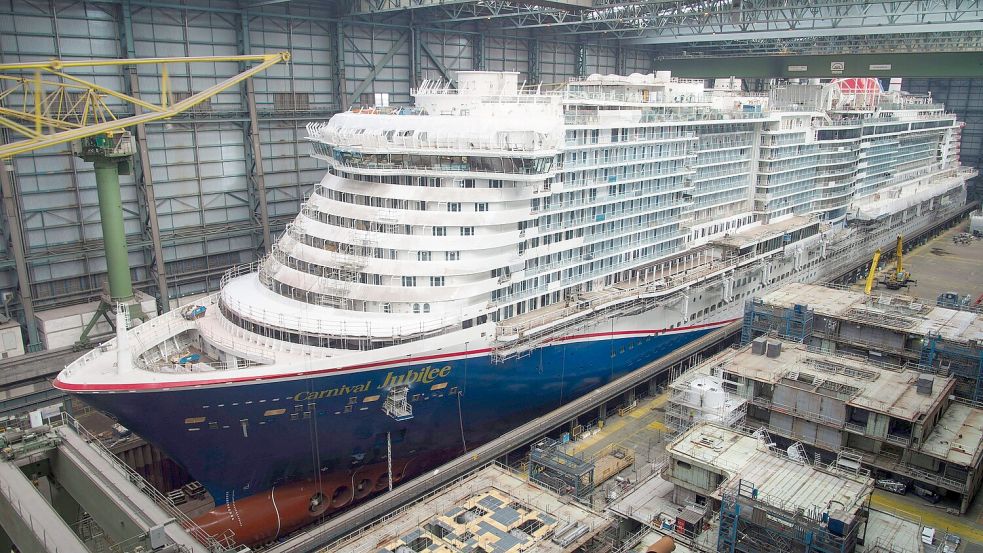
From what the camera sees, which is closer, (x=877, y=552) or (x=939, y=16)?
(x=877, y=552)

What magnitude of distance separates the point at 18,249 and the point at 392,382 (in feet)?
58.7

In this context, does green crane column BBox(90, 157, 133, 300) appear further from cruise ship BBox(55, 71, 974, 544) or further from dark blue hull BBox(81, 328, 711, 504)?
dark blue hull BBox(81, 328, 711, 504)

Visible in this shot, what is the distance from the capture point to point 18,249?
90.1ft

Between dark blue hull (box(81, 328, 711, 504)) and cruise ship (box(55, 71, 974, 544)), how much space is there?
0.18 ft

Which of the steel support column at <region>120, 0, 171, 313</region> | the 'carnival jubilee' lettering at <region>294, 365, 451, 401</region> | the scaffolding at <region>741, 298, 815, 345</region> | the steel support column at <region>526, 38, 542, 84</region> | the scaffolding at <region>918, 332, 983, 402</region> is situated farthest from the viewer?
the steel support column at <region>526, 38, 542, 84</region>

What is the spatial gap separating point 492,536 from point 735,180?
25.9 metres

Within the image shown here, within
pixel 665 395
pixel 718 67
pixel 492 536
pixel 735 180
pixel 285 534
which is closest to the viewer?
pixel 492 536

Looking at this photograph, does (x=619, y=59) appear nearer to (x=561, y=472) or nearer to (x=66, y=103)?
(x=66, y=103)

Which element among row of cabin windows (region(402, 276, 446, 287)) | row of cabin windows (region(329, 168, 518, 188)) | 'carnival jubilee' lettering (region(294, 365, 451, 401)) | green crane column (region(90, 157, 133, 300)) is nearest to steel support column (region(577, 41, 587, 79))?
row of cabin windows (region(329, 168, 518, 188))

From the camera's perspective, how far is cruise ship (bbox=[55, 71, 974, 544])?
738 inches

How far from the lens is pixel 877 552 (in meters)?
14.7

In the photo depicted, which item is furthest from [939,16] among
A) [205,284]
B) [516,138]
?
[205,284]

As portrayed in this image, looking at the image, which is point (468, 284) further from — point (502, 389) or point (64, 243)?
point (64, 243)

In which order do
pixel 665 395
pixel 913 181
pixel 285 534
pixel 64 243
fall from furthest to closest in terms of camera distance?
pixel 913 181 < pixel 64 243 < pixel 665 395 < pixel 285 534
